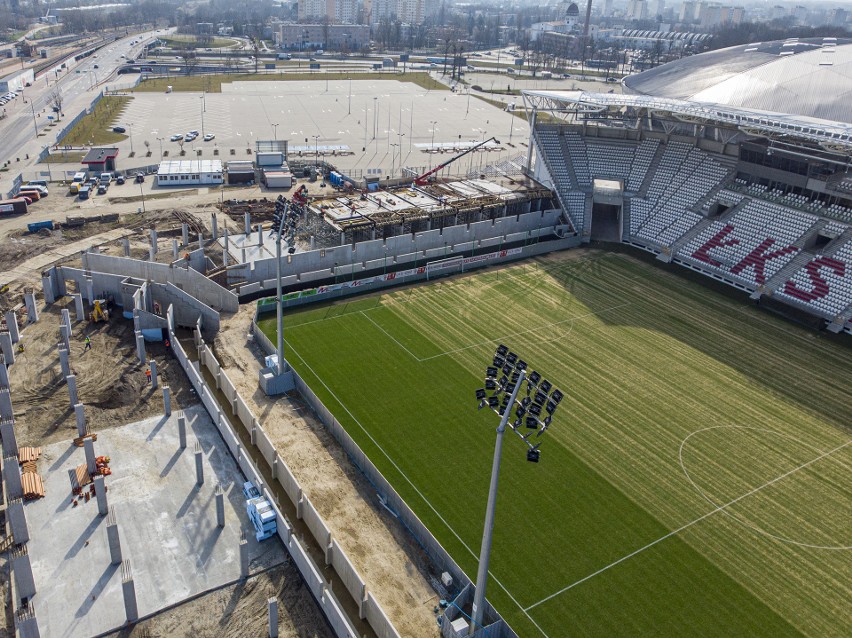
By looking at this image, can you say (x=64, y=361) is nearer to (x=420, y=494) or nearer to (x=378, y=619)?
(x=420, y=494)

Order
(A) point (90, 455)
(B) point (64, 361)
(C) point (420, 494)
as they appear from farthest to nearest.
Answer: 1. (B) point (64, 361)
2. (C) point (420, 494)
3. (A) point (90, 455)

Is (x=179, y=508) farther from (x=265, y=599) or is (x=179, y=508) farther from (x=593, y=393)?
(x=593, y=393)

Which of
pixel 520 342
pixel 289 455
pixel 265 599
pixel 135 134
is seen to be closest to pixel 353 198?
pixel 520 342

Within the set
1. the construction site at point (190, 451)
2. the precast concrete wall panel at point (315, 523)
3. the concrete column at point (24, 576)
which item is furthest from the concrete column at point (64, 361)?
the precast concrete wall panel at point (315, 523)

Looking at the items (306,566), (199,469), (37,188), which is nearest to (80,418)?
(199,469)

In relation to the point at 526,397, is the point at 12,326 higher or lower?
lower

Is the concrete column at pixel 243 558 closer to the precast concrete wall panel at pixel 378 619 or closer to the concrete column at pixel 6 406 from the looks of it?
the precast concrete wall panel at pixel 378 619

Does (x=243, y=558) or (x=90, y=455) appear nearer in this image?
(x=243, y=558)
